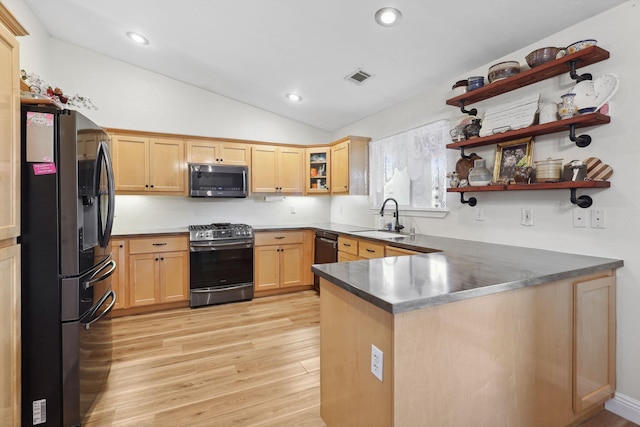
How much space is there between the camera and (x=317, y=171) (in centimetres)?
457

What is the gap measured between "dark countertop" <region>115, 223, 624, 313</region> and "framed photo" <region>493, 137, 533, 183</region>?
0.59 metres

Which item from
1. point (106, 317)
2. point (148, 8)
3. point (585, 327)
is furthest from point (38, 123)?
point (585, 327)

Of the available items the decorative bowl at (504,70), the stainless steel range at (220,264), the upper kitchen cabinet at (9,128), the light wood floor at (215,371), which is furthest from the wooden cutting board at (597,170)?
the stainless steel range at (220,264)

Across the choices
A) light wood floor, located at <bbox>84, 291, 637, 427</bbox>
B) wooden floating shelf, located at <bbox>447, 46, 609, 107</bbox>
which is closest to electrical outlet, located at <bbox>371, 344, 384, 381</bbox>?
light wood floor, located at <bbox>84, 291, 637, 427</bbox>

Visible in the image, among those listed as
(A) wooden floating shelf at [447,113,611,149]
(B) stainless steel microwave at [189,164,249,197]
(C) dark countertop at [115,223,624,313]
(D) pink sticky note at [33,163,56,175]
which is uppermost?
(A) wooden floating shelf at [447,113,611,149]

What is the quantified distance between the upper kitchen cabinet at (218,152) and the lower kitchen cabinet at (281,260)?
1066 mm

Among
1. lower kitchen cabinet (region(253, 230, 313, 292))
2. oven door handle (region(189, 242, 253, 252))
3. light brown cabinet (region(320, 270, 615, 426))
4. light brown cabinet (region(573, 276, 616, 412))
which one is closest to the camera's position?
light brown cabinet (region(320, 270, 615, 426))

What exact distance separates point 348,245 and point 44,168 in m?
2.63

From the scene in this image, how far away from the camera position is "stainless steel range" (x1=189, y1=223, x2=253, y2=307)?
3.60 metres

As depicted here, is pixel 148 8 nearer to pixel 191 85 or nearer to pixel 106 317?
pixel 191 85

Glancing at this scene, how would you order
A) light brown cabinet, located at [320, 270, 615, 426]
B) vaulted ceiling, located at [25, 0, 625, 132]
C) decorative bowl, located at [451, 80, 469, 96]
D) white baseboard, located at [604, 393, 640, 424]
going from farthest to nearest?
1. decorative bowl, located at [451, 80, 469, 96]
2. vaulted ceiling, located at [25, 0, 625, 132]
3. white baseboard, located at [604, 393, 640, 424]
4. light brown cabinet, located at [320, 270, 615, 426]

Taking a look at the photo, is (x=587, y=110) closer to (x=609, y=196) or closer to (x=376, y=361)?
(x=609, y=196)

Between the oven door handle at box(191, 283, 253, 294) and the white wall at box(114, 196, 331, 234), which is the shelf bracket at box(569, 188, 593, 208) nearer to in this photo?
the oven door handle at box(191, 283, 253, 294)

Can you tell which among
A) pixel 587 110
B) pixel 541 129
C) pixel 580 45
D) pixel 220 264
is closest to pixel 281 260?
pixel 220 264
